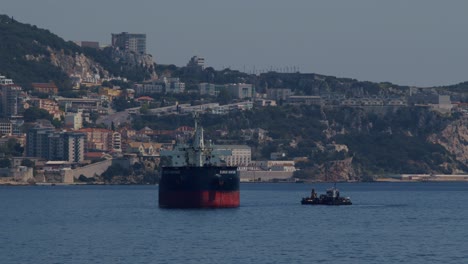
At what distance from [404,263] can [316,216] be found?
44.3m

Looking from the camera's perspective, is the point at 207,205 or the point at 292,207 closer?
the point at 207,205

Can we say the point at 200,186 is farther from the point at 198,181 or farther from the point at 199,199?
the point at 199,199

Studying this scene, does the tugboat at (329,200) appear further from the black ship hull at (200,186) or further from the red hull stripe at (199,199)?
the black ship hull at (200,186)

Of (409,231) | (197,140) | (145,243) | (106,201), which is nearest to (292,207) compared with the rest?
(197,140)

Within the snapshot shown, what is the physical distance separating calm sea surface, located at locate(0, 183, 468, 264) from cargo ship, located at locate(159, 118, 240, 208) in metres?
1.90

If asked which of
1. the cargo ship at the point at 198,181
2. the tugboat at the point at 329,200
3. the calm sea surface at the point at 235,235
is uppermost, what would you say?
the cargo ship at the point at 198,181

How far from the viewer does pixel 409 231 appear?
118 meters

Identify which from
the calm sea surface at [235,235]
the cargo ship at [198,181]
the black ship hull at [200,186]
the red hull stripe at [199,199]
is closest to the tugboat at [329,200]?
the calm sea surface at [235,235]

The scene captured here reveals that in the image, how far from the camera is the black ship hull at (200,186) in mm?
141125

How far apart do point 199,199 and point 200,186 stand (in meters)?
1.15

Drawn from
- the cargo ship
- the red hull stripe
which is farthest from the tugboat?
the red hull stripe

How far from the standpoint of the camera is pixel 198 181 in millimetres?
140750

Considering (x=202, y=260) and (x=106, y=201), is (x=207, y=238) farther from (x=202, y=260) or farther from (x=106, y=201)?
(x=106, y=201)

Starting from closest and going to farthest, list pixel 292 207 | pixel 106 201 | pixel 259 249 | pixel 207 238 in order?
pixel 259 249, pixel 207 238, pixel 292 207, pixel 106 201
